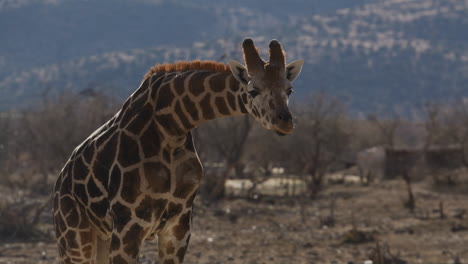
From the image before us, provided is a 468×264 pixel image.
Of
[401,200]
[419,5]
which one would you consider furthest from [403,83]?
[401,200]

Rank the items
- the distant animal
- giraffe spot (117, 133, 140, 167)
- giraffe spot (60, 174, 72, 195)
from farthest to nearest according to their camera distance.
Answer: the distant animal → giraffe spot (60, 174, 72, 195) → giraffe spot (117, 133, 140, 167)

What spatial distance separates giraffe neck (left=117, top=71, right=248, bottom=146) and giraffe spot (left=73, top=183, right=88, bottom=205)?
0.58 meters

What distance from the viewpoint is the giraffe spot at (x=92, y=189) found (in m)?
5.64

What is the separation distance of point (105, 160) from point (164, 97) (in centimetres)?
61

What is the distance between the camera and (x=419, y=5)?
189m

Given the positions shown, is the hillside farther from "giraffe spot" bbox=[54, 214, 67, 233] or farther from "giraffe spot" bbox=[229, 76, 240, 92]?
"giraffe spot" bbox=[229, 76, 240, 92]

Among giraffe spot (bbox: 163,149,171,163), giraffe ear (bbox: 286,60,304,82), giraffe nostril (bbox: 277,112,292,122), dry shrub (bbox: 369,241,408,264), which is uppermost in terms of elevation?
giraffe ear (bbox: 286,60,304,82)

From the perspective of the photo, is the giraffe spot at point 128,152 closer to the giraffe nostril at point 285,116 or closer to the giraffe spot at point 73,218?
the giraffe spot at point 73,218

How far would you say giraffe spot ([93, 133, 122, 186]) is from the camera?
5531 millimetres

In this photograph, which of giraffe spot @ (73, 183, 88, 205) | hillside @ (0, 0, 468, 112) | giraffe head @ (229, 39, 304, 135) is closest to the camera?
giraffe head @ (229, 39, 304, 135)

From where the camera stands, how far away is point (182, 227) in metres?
5.62

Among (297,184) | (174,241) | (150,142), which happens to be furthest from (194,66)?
(297,184)

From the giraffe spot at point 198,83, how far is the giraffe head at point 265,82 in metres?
0.42

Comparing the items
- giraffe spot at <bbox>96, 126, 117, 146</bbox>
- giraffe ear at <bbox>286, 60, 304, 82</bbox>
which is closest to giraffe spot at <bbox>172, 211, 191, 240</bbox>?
giraffe spot at <bbox>96, 126, 117, 146</bbox>
